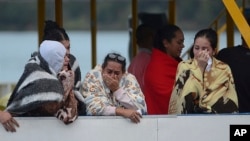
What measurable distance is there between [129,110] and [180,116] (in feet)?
1.09

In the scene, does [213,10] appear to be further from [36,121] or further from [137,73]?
[36,121]

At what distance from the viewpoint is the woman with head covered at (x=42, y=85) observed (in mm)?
7340

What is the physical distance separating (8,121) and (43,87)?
0.33 metres

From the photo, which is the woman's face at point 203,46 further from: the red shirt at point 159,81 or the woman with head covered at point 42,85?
the woman with head covered at point 42,85

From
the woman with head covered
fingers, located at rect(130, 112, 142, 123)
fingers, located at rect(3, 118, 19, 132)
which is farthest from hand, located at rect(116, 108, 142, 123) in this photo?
fingers, located at rect(3, 118, 19, 132)

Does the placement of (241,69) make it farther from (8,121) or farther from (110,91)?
(8,121)

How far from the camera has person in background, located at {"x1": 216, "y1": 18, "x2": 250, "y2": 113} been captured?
8.05m

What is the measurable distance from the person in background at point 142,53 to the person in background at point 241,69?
1008mm

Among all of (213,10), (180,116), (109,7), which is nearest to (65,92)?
(180,116)

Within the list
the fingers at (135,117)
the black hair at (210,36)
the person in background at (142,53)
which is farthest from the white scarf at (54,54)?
the person in background at (142,53)

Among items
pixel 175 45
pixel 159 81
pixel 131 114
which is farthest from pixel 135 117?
pixel 175 45

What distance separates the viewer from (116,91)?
25.1 feet

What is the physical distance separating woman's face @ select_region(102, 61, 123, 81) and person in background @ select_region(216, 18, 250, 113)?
2.91ft

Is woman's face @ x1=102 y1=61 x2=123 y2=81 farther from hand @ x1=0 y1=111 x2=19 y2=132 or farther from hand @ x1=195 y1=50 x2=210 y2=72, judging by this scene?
hand @ x1=0 y1=111 x2=19 y2=132
